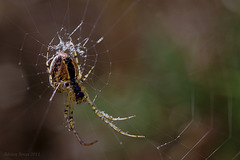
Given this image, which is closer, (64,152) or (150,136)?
(150,136)

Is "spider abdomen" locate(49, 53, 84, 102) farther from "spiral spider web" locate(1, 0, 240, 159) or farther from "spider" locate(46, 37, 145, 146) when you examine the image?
"spiral spider web" locate(1, 0, 240, 159)

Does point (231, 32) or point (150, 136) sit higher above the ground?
point (231, 32)

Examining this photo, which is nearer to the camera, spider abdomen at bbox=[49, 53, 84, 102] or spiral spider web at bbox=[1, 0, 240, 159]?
spider abdomen at bbox=[49, 53, 84, 102]

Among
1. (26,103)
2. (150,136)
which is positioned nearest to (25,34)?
(26,103)

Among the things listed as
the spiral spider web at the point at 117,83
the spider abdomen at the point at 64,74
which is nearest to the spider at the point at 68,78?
the spider abdomen at the point at 64,74

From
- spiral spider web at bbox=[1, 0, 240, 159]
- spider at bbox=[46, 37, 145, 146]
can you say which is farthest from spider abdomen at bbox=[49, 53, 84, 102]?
spiral spider web at bbox=[1, 0, 240, 159]

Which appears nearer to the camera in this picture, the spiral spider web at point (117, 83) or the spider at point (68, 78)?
the spider at point (68, 78)

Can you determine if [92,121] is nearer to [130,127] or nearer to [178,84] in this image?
[130,127]

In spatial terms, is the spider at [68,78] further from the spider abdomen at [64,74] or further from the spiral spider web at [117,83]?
the spiral spider web at [117,83]
